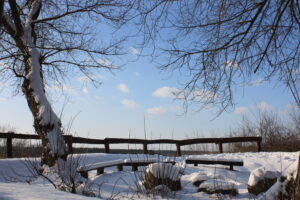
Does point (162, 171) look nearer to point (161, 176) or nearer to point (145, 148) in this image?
point (161, 176)

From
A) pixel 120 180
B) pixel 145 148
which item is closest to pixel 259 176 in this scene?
pixel 120 180

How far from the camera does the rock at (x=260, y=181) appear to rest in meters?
6.57

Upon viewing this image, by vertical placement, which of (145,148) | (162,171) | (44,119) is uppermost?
(44,119)

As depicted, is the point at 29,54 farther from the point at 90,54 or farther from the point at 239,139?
the point at 239,139

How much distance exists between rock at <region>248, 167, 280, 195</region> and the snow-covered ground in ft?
0.56

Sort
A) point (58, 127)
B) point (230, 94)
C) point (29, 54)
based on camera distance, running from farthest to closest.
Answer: point (29, 54), point (58, 127), point (230, 94)

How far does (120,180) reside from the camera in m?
8.03

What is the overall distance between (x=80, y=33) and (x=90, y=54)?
0.84 m

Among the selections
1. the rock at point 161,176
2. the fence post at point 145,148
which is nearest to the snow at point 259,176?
the rock at point 161,176

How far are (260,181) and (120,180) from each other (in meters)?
3.37

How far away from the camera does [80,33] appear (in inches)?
416

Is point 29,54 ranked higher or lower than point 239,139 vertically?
higher

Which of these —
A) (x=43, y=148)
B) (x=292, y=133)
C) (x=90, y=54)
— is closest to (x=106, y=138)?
(x=90, y=54)

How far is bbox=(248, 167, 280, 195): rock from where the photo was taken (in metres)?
6.57
